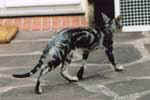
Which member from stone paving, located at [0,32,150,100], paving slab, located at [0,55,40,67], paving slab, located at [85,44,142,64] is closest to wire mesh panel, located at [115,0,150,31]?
stone paving, located at [0,32,150,100]

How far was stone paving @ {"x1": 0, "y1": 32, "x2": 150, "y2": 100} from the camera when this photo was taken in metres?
5.66

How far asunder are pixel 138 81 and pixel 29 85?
1335 millimetres

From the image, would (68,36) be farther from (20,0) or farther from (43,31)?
(20,0)

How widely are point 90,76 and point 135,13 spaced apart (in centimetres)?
286

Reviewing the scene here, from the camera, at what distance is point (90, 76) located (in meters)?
6.32

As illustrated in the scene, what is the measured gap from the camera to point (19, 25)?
29.9 feet

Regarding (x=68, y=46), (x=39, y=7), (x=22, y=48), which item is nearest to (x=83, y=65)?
(x=68, y=46)

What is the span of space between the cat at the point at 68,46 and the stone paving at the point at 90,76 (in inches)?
7.6

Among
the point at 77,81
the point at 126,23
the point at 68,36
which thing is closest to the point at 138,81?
the point at 77,81

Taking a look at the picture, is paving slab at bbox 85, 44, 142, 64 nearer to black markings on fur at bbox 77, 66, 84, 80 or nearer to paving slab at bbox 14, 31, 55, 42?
black markings on fur at bbox 77, 66, 84, 80

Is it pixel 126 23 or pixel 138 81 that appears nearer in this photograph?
pixel 138 81

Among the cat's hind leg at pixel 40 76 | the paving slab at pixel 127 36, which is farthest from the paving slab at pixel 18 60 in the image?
the paving slab at pixel 127 36

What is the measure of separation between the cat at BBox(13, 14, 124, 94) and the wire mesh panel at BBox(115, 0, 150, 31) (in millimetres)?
2797

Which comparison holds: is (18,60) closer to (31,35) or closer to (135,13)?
(31,35)
